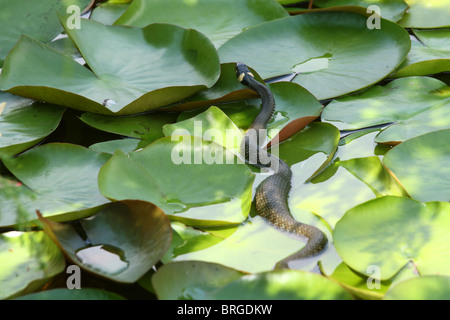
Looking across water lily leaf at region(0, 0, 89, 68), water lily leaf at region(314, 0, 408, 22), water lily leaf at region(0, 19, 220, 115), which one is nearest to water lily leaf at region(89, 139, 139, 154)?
water lily leaf at region(0, 19, 220, 115)

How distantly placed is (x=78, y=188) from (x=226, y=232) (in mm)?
802

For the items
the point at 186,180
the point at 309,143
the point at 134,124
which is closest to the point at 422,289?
the point at 186,180

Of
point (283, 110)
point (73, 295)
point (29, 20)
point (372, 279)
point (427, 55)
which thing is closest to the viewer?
point (73, 295)

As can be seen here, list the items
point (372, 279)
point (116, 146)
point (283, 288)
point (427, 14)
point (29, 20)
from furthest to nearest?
point (427, 14) < point (29, 20) < point (116, 146) < point (372, 279) < point (283, 288)

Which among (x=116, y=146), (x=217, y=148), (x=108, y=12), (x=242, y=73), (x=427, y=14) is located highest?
(x=108, y=12)

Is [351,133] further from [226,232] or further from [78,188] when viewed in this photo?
[78,188]

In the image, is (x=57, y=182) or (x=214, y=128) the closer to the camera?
(x=57, y=182)

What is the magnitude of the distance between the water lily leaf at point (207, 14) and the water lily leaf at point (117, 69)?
0.42 metres

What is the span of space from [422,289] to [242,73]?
75.4 inches

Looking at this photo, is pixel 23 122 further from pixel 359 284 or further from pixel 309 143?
pixel 359 284

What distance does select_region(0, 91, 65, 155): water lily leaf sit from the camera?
301 centimetres

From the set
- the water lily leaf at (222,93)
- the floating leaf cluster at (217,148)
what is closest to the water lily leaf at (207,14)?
the floating leaf cluster at (217,148)

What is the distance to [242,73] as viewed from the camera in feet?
11.3

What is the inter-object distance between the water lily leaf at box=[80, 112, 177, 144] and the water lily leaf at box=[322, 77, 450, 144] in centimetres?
106
